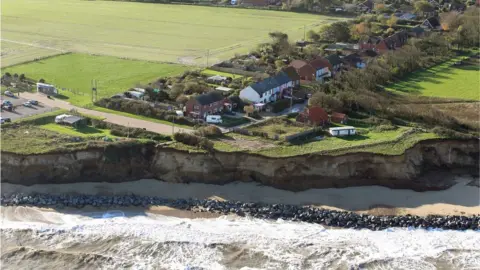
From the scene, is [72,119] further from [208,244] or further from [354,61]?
[354,61]

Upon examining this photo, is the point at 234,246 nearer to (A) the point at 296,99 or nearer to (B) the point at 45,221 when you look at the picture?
(B) the point at 45,221

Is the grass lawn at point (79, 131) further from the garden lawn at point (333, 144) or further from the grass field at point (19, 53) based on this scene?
the grass field at point (19, 53)

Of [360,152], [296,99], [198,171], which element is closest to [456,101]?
[296,99]

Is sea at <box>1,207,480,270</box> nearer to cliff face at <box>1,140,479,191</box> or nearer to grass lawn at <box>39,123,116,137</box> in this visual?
→ cliff face at <box>1,140,479,191</box>

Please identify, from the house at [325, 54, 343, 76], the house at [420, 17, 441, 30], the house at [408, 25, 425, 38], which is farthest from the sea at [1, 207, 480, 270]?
the house at [420, 17, 441, 30]

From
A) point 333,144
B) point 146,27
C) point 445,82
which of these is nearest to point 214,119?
point 333,144
